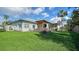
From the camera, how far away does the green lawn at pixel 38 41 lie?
6.52 ft

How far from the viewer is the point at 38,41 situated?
200 cm

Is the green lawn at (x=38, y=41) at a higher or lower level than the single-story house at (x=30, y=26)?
lower

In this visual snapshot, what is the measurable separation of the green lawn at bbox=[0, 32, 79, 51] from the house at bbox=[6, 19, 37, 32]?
0.14ft

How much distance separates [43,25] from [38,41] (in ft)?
0.57

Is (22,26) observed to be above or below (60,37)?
above

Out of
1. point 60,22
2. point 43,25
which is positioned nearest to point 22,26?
point 43,25

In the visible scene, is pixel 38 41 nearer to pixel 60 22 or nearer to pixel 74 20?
pixel 60 22

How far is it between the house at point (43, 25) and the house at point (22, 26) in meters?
0.04

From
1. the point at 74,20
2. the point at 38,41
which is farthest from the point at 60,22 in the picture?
the point at 38,41

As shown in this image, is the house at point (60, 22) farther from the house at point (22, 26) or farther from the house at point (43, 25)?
the house at point (22, 26)

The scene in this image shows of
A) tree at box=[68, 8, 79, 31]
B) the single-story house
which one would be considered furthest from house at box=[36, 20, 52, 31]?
tree at box=[68, 8, 79, 31]

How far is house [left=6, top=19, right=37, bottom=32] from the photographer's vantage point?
6.57 ft

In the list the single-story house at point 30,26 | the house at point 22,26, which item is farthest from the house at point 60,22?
the house at point 22,26
